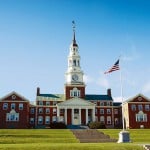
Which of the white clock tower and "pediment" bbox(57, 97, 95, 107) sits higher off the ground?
the white clock tower

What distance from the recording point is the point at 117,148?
2589 cm

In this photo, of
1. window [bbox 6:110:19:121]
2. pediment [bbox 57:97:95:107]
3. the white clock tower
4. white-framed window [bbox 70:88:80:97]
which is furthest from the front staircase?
the white clock tower

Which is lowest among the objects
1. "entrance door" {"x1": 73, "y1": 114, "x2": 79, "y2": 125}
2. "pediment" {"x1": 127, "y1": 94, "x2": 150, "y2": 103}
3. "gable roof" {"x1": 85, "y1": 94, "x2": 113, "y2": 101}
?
"entrance door" {"x1": 73, "y1": 114, "x2": 79, "y2": 125}

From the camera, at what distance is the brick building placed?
Answer: 245 ft

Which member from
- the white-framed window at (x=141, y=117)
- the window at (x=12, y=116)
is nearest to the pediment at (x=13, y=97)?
the window at (x=12, y=116)

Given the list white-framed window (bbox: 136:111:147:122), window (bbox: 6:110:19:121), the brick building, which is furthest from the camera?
white-framed window (bbox: 136:111:147:122)

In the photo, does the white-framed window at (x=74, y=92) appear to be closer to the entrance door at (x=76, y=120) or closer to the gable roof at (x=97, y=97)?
the gable roof at (x=97, y=97)

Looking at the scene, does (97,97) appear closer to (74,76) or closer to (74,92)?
(74,92)

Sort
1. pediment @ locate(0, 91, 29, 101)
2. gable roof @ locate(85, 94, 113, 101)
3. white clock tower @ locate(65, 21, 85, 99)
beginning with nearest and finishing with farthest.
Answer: pediment @ locate(0, 91, 29, 101) < white clock tower @ locate(65, 21, 85, 99) < gable roof @ locate(85, 94, 113, 101)

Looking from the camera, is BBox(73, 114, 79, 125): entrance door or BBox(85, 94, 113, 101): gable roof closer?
BBox(73, 114, 79, 125): entrance door

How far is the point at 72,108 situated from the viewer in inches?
3012

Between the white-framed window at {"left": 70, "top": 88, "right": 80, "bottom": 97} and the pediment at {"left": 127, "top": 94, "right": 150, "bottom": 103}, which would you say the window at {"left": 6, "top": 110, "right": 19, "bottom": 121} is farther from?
the pediment at {"left": 127, "top": 94, "right": 150, "bottom": 103}

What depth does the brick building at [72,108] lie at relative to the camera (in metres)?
74.6

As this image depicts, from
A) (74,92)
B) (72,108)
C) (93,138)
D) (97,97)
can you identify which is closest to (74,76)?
(74,92)
